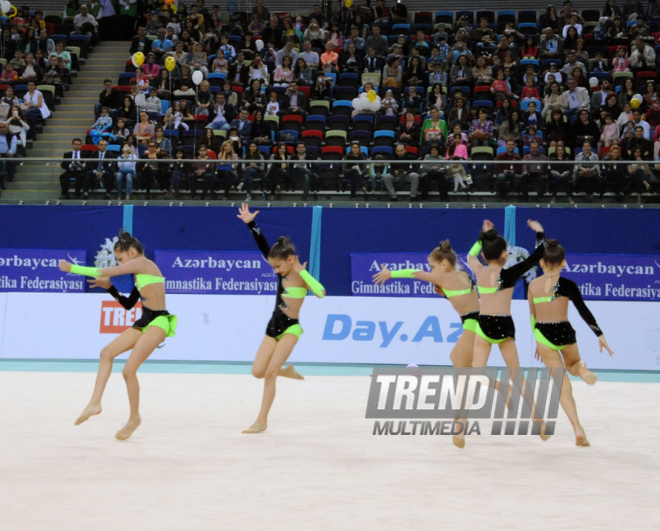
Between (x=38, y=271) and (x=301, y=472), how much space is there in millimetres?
12052

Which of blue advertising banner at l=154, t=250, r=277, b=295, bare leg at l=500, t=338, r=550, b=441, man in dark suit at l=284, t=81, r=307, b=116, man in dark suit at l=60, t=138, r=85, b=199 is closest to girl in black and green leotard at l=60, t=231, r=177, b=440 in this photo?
bare leg at l=500, t=338, r=550, b=441

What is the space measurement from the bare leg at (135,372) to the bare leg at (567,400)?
3689mm

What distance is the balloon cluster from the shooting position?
1931cm

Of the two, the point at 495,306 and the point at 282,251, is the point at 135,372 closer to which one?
the point at 282,251

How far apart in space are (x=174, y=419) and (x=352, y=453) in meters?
2.41

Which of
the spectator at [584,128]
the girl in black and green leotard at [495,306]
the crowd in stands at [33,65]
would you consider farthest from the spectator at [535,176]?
the crowd in stands at [33,65]

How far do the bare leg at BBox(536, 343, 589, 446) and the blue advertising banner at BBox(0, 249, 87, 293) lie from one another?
11634 mm

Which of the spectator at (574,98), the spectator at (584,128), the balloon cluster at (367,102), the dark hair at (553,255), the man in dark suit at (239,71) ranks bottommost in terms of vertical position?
the dark hair at (553,255)

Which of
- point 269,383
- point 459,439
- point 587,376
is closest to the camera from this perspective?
point 587,376

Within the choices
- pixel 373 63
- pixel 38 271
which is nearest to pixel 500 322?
pixel 38 271

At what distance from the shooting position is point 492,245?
25.1 ft

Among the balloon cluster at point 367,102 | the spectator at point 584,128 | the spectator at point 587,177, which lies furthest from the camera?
the balloon cluster at point 367,102

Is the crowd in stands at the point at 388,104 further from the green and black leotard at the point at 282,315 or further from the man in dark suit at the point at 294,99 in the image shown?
the green and black leotard at the point at 282,315

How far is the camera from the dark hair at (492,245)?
7621 mm
